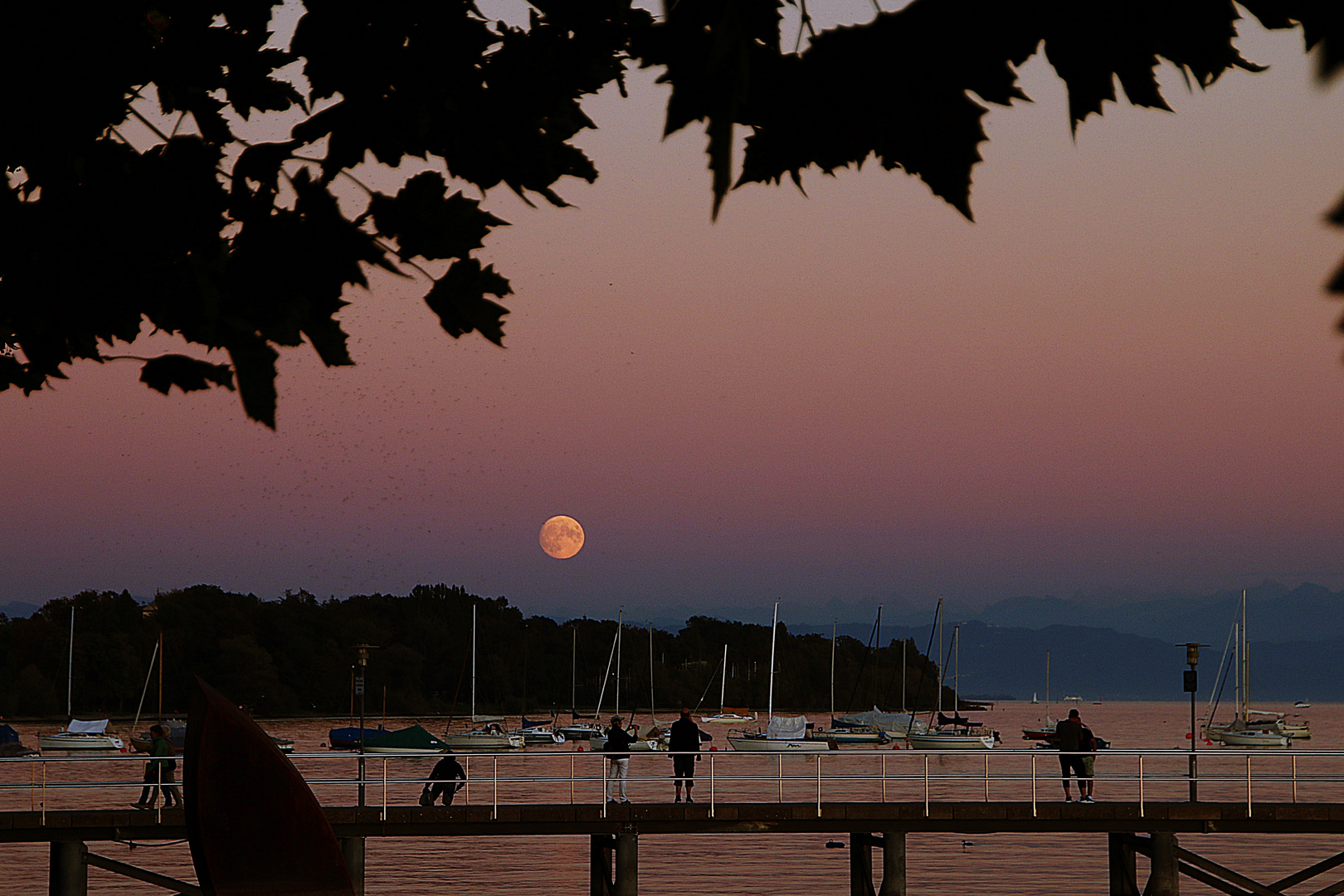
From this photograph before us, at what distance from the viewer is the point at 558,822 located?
2252 centimetres

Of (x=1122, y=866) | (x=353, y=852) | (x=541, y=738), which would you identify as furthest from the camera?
(x=541, y=738)

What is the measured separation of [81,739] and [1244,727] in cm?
7879

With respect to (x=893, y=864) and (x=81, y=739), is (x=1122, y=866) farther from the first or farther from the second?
(x=81, y=739)

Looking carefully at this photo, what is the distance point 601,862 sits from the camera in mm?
24812

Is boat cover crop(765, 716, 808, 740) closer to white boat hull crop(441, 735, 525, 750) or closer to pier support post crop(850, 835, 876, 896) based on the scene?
white boat hull crop(441, 735, 525, 750)

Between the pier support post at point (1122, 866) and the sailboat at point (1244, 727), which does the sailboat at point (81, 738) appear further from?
the pier support post at point (1122, 866)

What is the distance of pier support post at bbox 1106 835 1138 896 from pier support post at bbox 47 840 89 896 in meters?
16.2

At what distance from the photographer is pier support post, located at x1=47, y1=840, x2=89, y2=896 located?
23234mm

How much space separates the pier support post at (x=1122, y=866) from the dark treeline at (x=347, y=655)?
90.6m

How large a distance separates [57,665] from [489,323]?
469 ft

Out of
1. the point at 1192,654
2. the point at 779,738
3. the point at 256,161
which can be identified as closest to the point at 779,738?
the point at 779,738

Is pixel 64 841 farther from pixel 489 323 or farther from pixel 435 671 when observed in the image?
pixel 435 671

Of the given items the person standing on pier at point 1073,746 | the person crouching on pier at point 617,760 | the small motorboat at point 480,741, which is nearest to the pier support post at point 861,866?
the person standing on pier at point 1073,746

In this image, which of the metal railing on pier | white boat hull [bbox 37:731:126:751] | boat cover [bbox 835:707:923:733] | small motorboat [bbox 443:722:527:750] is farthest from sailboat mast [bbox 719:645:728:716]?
white boat hull [bbox 37:731:126:751]
